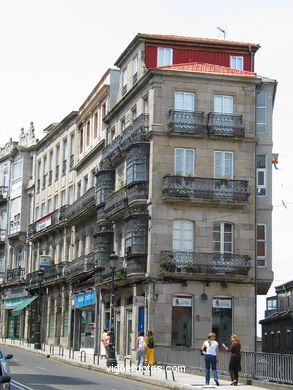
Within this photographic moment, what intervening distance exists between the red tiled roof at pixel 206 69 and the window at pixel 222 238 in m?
7.58

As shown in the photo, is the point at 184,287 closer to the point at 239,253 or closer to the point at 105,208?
the point at 239,253

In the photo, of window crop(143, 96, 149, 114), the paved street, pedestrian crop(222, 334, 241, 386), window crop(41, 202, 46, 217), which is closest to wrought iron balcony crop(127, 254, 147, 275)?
the paved street

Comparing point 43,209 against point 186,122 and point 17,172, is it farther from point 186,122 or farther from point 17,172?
point 186,122

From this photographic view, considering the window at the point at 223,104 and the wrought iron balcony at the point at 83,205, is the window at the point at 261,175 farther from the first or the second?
the wrought iron balcony at the point at 83,205

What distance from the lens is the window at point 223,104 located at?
138 feet

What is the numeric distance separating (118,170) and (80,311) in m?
Answer: 11.8

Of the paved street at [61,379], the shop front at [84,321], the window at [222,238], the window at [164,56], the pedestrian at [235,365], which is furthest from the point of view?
the shop front at [84,321]

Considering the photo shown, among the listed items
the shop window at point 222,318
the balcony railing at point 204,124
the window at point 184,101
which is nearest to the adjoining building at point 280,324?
the shop window at point 222,318

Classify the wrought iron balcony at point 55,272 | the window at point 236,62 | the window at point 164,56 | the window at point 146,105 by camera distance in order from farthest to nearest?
1. the wrought iron balcony at point 55,272
2. the window at point 236,62
3. the window at point 164,56
4. the window at point 146,105

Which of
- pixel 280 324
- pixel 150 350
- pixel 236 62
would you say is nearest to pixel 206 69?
pixel 236 62

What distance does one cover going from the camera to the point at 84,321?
2084 inches

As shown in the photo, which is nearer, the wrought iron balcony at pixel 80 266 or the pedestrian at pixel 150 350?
the pedestrian at pixel 150 350

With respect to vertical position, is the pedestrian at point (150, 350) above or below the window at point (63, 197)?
below

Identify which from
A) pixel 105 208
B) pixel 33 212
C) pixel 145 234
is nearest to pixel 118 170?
pixel 105 208
